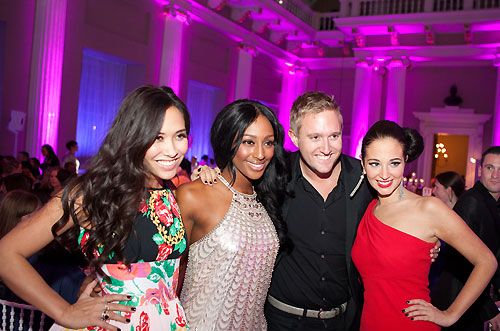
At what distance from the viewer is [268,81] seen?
1569 centimetres

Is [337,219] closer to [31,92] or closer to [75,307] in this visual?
[75,307]

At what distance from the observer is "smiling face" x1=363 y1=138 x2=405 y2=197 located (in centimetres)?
219

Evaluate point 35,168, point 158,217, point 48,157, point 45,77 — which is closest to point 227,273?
point 158,217

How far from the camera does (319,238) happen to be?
249 cm

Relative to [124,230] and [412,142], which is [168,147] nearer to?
[124,230]

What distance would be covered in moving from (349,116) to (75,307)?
15.5m

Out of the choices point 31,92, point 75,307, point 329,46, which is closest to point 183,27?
point 31,92

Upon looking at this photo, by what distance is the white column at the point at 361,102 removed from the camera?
14289 millimetres

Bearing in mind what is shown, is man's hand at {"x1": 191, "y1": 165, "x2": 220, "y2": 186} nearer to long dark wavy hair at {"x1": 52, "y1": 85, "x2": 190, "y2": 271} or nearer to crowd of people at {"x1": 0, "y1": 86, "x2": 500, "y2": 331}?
crowd of people at {"x1": 0, "y1": 86, "x2": 500, "y2": 331}

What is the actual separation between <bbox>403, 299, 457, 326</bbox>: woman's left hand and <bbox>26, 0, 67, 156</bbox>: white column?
7109 mm

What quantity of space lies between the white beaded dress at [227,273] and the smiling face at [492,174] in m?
1.92

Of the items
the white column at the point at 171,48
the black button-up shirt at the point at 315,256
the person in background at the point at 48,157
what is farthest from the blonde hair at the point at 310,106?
the white column at the point at 171,48

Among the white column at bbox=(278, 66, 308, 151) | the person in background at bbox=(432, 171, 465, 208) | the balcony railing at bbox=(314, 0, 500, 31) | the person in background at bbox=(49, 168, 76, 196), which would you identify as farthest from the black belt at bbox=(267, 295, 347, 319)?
the white column at bbox=(278, 66, 308, 151)

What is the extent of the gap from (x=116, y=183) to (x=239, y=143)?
0.66 meters
